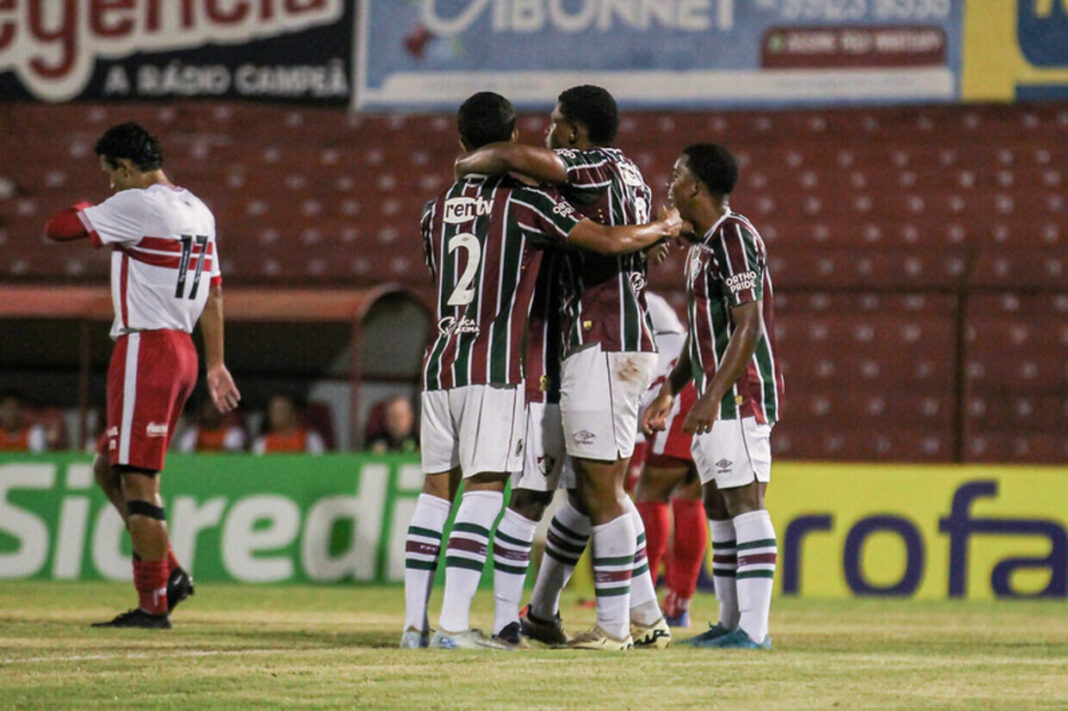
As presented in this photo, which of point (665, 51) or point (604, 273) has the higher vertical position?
point (665, 51)

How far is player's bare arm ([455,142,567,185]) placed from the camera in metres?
5.59

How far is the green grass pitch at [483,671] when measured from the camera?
4.36 m

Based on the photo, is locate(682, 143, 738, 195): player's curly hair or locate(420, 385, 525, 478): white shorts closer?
locate(420, 385, 525, 478): white shorts

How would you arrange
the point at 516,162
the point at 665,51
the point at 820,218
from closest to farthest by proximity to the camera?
the point at 516,162 < the point at 820,218 < the point at 665,51

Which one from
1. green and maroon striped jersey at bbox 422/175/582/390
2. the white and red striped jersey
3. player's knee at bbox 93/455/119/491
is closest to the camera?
green and maroon striped jersey at bbox 422/175/582/390

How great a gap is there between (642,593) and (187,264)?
2.38 meters

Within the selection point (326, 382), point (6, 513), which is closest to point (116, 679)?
point (6, 513)

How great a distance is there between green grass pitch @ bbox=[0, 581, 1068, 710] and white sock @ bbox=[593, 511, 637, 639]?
0.24 metres

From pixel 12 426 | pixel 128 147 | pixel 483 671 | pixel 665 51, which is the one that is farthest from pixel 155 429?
pixel 665 51

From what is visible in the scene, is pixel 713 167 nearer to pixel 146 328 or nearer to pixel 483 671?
pixel 483 671

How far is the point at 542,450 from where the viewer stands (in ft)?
19.5

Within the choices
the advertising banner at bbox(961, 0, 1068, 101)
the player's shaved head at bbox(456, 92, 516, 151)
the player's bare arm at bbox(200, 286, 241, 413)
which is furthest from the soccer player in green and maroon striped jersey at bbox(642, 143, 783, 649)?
the advertising banner at bbox(961, 0, 1068, 101)

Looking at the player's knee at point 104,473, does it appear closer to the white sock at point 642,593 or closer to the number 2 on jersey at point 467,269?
the number 2 on jersey at point 467,269

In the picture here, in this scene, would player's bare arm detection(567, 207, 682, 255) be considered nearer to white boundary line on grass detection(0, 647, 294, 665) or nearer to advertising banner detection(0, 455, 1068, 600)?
white boundary line on grass detection(0, 647, 294, 665)
